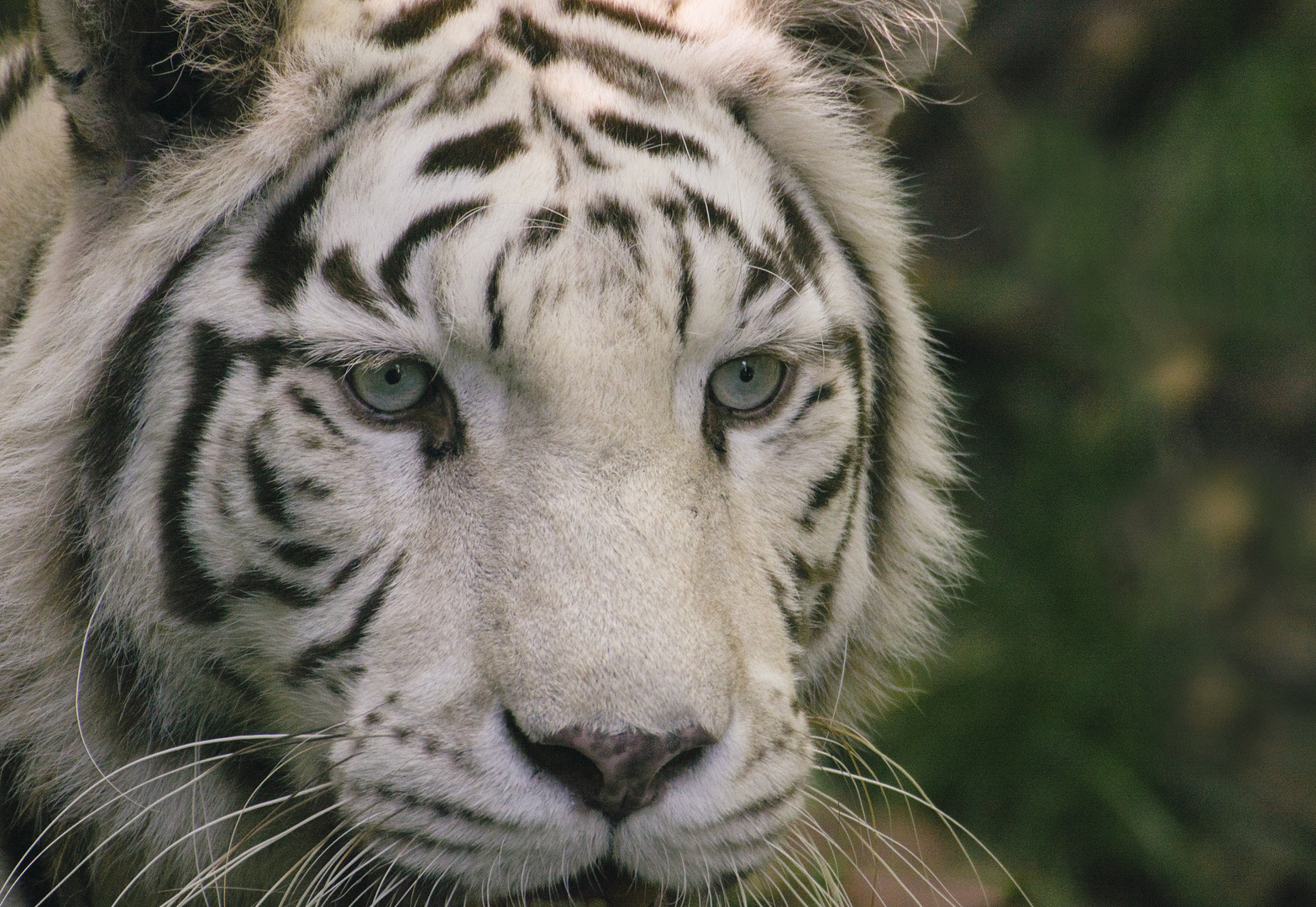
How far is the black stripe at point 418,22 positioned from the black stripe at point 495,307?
1.43ft

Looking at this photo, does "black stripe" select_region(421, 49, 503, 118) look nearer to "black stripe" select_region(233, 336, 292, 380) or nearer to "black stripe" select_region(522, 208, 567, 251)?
"black stripe" select_region(522, 208, 567, 251)

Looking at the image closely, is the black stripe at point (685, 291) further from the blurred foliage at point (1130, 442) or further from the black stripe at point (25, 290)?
the blurred foliage at point (1130, 442)

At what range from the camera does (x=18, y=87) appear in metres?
2.25

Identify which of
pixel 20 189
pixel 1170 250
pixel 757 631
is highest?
pixel 1170 250

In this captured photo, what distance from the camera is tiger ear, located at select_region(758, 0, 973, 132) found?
2090mm

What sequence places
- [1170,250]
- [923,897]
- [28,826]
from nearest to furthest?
[28,826], [923,897], [1170,250]

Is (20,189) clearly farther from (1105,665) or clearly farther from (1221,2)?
(1221,2)

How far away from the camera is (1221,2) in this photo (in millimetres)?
4289

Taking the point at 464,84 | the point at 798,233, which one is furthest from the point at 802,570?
the point at 464,84

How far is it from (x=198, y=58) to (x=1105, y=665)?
2.92 metres

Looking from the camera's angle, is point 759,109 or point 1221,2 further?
point 1221,2

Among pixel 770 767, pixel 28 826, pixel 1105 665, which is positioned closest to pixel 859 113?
pixel 770 767

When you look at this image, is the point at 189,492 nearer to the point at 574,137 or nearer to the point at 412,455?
the point at 412,455

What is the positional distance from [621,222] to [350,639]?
62 centimetres
